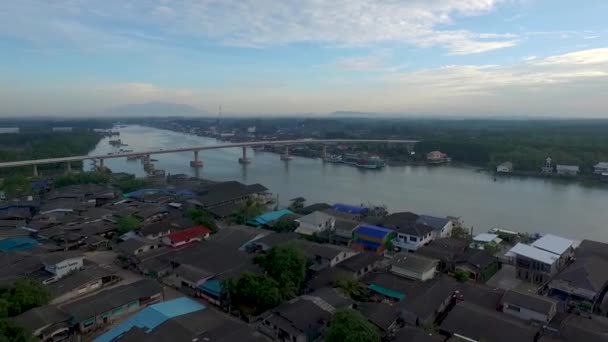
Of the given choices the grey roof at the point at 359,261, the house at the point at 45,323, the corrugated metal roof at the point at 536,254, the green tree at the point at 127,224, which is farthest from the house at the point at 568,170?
the house at the point at 45,323

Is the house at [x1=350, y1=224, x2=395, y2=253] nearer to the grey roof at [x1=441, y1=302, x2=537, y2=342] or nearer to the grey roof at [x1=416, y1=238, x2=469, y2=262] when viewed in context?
the grey roof at [x1=416, y1=238, x2=469, y2=262]

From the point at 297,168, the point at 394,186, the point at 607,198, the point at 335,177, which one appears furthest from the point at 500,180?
the point at 297,168

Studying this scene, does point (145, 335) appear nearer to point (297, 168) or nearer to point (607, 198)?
point (607, 198)

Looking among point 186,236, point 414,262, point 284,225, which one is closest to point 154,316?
point 186,236

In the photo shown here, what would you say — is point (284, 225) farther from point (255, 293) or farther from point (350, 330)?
point (350, 330)

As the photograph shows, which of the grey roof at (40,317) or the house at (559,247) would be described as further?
the house at (559,247)

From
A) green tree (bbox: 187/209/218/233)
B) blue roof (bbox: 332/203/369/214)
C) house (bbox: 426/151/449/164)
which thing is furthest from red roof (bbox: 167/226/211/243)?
house (bbox: 426/151/449/164)

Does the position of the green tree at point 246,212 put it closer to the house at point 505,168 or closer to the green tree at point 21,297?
the green tree at point 21,297
